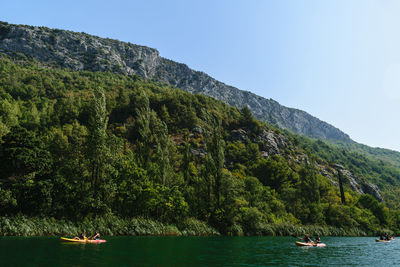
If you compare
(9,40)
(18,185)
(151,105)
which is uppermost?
(9,40)

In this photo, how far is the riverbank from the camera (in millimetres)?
40250

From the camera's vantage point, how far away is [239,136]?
476ft

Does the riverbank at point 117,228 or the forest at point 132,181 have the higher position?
the forest at point 132,181

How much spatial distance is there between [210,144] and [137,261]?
5184 cm

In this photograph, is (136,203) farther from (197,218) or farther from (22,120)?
(22,120)

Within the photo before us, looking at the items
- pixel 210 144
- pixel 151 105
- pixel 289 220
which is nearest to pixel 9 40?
pixel 151 105

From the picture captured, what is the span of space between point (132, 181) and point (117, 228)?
978 centimetres

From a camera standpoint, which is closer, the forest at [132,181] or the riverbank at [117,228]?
the riverbank at [117,228]

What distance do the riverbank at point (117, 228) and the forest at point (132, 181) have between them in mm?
168

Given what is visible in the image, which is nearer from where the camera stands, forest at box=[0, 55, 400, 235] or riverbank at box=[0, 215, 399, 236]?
riverbank at box=[0, 215, 399, 236]

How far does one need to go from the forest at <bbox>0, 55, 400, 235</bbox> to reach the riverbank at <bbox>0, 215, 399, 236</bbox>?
0.17 m

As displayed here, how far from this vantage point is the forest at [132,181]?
44844 mm

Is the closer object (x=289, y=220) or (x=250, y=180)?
(x=289, y=220)

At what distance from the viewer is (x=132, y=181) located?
56.6m
